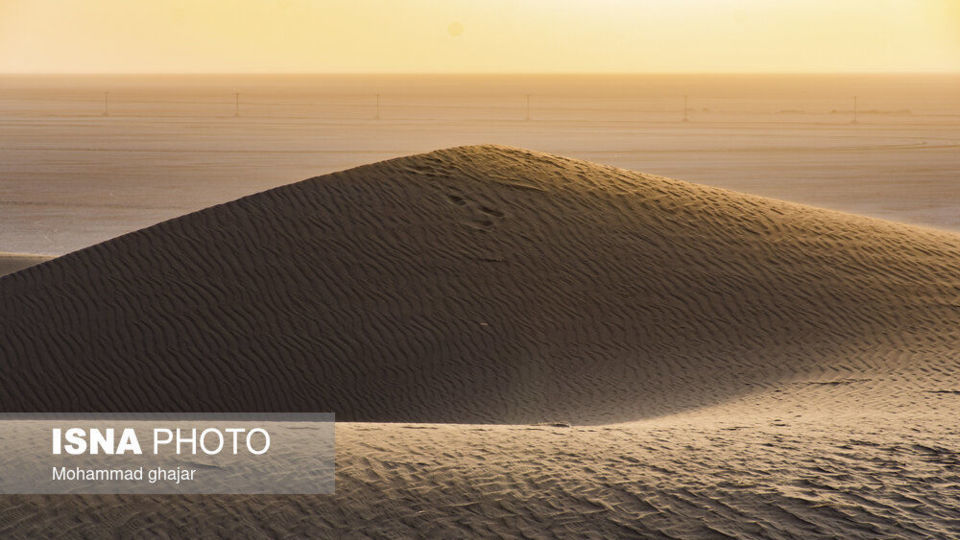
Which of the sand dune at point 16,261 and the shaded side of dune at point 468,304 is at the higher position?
the sand dune at point 16,261

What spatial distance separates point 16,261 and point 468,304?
23.9 ft

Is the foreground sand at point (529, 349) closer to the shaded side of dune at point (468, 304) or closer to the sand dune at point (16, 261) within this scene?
the shaded side of dune at point (468, 304)

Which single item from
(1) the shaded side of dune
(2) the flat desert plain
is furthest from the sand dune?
(2) the flat desert plain

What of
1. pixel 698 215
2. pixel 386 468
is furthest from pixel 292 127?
pixel 386 468

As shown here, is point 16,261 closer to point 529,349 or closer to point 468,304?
point 468,304

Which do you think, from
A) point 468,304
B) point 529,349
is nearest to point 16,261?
point 468,304

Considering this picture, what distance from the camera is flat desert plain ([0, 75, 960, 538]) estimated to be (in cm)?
409

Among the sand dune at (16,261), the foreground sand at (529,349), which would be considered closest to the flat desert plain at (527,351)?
the foreground sand at (529,349)

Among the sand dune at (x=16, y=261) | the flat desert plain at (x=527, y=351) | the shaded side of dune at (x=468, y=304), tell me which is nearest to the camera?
the flat desert plain at (x=527, y=351)

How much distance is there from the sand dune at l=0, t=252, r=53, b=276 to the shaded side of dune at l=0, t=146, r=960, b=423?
413 cm

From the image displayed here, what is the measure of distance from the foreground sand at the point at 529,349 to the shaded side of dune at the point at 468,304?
0.08 feet

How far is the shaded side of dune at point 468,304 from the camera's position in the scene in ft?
25.7

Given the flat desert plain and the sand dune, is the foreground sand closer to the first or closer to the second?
the flat desert plain

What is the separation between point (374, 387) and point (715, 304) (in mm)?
2716
